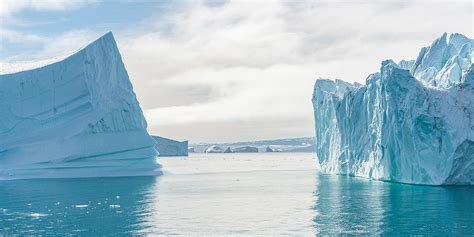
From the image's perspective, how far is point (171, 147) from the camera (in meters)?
97.3

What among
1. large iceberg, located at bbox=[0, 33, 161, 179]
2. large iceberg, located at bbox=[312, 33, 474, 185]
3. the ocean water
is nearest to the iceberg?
large iceberg, located at bbox=[0, 33, 161, 179]

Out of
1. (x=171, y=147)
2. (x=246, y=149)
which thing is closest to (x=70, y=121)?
(x=171, y=147)

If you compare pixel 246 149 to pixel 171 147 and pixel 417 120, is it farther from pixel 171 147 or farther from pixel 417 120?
pixel 417 120

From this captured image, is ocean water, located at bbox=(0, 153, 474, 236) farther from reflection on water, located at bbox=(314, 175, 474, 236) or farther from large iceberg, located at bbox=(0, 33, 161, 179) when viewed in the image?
large iceberg, located at bbox=(0, 33, 161, 179)

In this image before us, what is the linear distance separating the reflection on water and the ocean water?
29 mm

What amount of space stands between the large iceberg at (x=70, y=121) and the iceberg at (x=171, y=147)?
186 ft

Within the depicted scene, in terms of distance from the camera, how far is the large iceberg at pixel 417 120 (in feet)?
88.0

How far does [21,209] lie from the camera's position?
68.6 feet

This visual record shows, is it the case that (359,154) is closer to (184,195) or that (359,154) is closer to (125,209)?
(184,195)

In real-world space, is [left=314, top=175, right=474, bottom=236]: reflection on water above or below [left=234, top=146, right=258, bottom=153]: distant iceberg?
below

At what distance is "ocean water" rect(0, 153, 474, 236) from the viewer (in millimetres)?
16219

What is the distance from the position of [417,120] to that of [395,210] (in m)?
9.19

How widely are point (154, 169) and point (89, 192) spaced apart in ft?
42.0

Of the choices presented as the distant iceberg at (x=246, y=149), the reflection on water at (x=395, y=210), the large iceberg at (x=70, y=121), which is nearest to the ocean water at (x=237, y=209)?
the reflection on water at (x=395, y=210)
